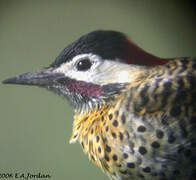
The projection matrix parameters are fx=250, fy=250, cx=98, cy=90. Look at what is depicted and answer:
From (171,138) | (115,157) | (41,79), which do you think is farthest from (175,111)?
(41,79)

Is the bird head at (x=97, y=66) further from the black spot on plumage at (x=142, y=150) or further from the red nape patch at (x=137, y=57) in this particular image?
the black spot on plumage at (x=142, y=150)

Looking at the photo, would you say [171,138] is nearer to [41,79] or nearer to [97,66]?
[97,66]

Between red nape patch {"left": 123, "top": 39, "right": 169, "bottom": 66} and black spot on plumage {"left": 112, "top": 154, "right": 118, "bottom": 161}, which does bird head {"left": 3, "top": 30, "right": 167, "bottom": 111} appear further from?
black spot on plumage {"left": 112, "top": 154, "right": 118, "bottom": 161}

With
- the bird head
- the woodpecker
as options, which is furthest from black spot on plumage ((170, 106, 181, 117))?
the bird head

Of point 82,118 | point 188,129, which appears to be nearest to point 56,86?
point 82,118

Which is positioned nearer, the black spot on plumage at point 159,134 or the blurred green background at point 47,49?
the black spot on plumage at point 159,134

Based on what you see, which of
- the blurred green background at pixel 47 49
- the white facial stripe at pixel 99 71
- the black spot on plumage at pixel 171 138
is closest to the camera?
the black spot on plumage at pixel 171 138

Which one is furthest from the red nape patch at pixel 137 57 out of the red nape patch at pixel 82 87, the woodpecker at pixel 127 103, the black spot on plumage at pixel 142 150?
the black spot on plumage at pixel 142 150

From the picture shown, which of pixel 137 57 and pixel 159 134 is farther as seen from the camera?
pixel 137 57
